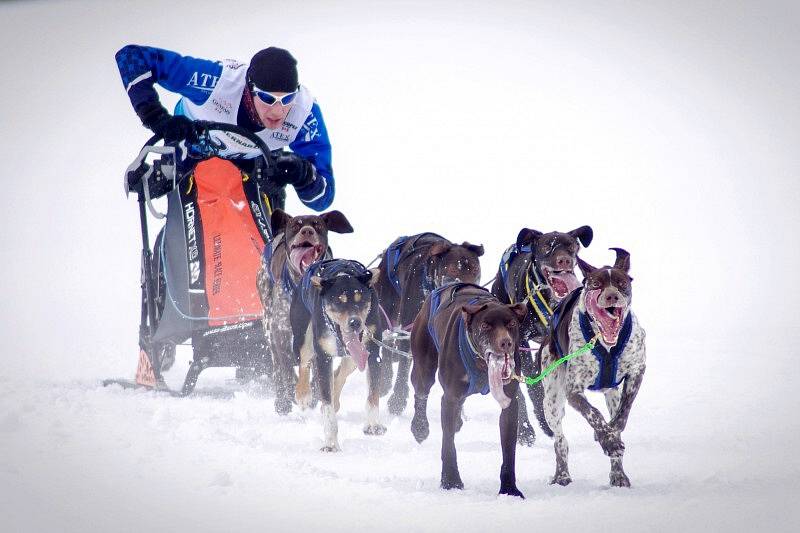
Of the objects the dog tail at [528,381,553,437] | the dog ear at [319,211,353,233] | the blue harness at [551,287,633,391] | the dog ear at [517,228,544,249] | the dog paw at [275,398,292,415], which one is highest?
the dog ear at [319,211,353,233]

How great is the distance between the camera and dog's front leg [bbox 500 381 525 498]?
191 inches

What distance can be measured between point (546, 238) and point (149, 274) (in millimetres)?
3297

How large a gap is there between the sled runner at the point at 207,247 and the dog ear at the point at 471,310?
Result: 2856mm

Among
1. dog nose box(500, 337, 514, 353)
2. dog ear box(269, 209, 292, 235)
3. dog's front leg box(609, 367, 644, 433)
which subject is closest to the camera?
dog nose box(500, 337, 514, 353)

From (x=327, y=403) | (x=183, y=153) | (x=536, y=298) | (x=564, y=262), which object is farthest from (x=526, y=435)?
(x=183, y=153)

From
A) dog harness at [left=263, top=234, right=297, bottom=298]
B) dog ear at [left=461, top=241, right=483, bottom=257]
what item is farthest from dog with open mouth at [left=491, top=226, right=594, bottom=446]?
dog harness at [left=263, top=234, right=297, bottom=298]

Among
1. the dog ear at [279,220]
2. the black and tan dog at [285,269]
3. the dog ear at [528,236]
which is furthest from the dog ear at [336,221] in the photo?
the dog ear at [528,236]

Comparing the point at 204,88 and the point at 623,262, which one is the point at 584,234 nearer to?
the point at 623,262

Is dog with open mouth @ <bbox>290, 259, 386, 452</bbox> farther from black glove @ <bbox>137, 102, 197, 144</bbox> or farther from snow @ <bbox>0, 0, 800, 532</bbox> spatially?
black glove @ <bbox>137, 102, 197, 144</bbox>

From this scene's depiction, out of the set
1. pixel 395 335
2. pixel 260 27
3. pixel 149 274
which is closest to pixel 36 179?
pixel 260 27

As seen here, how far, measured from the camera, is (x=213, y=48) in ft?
92.6

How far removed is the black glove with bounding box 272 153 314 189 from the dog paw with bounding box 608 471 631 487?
3.69 metres

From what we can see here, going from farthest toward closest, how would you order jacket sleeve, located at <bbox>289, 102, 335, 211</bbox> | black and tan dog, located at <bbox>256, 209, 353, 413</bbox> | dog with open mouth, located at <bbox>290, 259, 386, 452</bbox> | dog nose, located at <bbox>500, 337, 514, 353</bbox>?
jacket sleeve, located at <bbox>289, 102, 335, 211</bbox>
black and tan dog, located at <bbox>256, 209, 353, 413</bbox>
dog with open mouth, located at <bbox>290, 259, 386, 452</bbox>
dog nose, located at <bbox>500, 337, 514, 353</bbox>

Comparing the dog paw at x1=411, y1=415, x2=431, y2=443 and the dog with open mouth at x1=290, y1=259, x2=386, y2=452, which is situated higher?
the dog with open mouth at x1=290, y1=259, x2=386, y2=452
